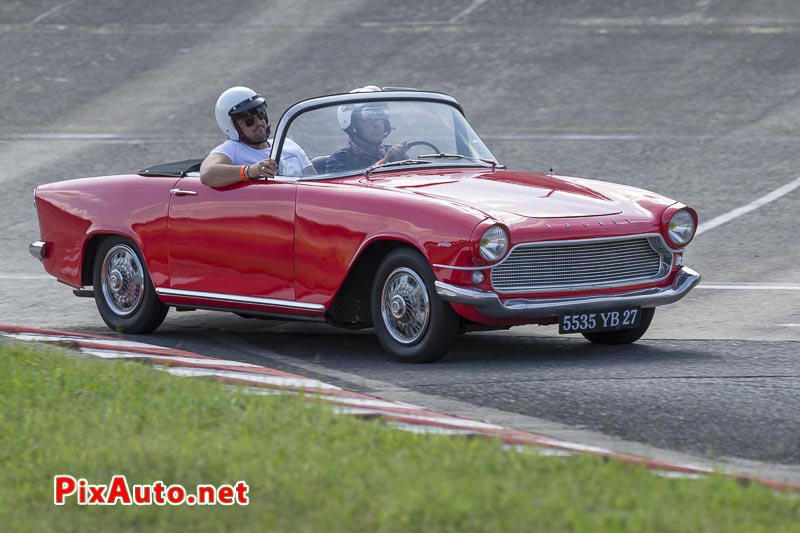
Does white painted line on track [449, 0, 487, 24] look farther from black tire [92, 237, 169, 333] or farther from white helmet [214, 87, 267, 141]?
black tire [92, 237, 169, 333]

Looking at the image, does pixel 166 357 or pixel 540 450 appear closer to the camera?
pixel 540 450

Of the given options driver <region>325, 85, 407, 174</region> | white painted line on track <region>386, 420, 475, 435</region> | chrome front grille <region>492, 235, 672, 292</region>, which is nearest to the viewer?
white painted line on track <region>386, 420, 475, 435</region>

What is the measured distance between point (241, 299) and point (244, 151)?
1.11 meters

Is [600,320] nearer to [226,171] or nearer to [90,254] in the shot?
[226,171]

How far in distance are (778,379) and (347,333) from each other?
3.21 m

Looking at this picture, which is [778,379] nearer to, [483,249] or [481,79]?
[483,249]

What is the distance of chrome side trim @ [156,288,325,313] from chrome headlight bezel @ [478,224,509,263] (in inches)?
47.9

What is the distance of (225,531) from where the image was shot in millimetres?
4660

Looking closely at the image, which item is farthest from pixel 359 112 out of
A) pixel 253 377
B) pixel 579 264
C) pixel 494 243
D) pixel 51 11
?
pixel 51 11

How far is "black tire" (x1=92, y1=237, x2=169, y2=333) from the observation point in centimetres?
988

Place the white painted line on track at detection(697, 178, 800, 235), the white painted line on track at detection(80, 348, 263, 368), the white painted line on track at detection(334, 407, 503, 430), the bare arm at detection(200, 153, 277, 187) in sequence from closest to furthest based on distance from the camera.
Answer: the white painted line on track at detection(334, 407, 503, 430) → the white painted line on track at detection(80, 348, 263, 368) → the bare arm at detection(200, 153, 277, 187) → the white painted line on track at detection(697, 178, 800, 235)

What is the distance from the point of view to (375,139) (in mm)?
9422

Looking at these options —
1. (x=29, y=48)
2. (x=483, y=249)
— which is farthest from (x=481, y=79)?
(x=483, y=249)

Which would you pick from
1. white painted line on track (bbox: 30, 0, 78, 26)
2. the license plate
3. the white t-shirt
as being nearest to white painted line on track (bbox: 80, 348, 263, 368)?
the white t-shirt
